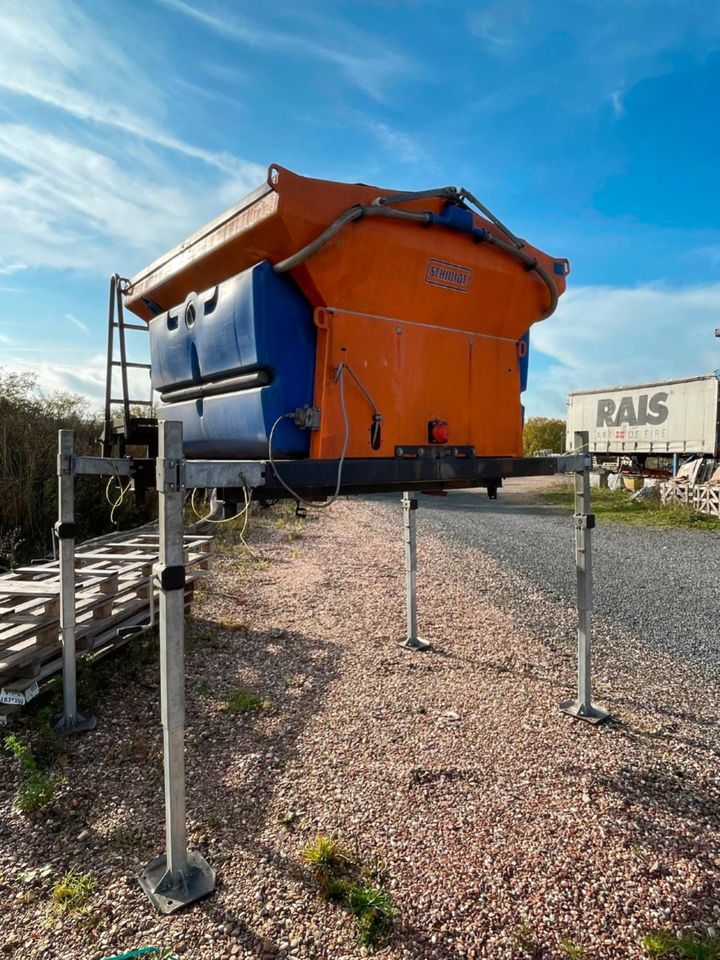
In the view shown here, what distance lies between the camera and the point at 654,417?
69.6 feet

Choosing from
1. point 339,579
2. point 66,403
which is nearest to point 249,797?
point 339,579

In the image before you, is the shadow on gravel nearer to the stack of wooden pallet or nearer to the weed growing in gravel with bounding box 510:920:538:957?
the stack of wooden pallet

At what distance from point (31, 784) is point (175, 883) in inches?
47.2

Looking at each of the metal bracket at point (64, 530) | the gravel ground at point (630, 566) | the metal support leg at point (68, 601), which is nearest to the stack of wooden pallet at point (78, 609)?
the metal support leg at point (68, 601)

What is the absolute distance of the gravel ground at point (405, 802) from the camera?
2.39 m

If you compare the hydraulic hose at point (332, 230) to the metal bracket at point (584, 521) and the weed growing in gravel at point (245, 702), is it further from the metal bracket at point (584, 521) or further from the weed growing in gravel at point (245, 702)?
the weed growing in gravel at point (245, 702)

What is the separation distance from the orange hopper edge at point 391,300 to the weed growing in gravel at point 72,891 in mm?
2218

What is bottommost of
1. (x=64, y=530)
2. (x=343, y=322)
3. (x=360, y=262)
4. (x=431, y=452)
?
(x=64, y=530)

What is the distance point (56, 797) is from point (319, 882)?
1647mm

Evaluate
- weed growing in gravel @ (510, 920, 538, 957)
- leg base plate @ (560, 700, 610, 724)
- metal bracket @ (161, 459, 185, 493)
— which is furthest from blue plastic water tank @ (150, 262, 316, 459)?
leg base plate @ (560, 700, 610, 724)

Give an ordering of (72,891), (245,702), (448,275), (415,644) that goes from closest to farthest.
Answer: (72,891) → (448,275) → (245,702) → (415,644)

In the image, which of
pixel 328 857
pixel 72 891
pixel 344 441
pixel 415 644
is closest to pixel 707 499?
pixel 415 644

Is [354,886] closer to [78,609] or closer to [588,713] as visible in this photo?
[588,713]

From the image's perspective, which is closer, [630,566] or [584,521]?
[584,521]
